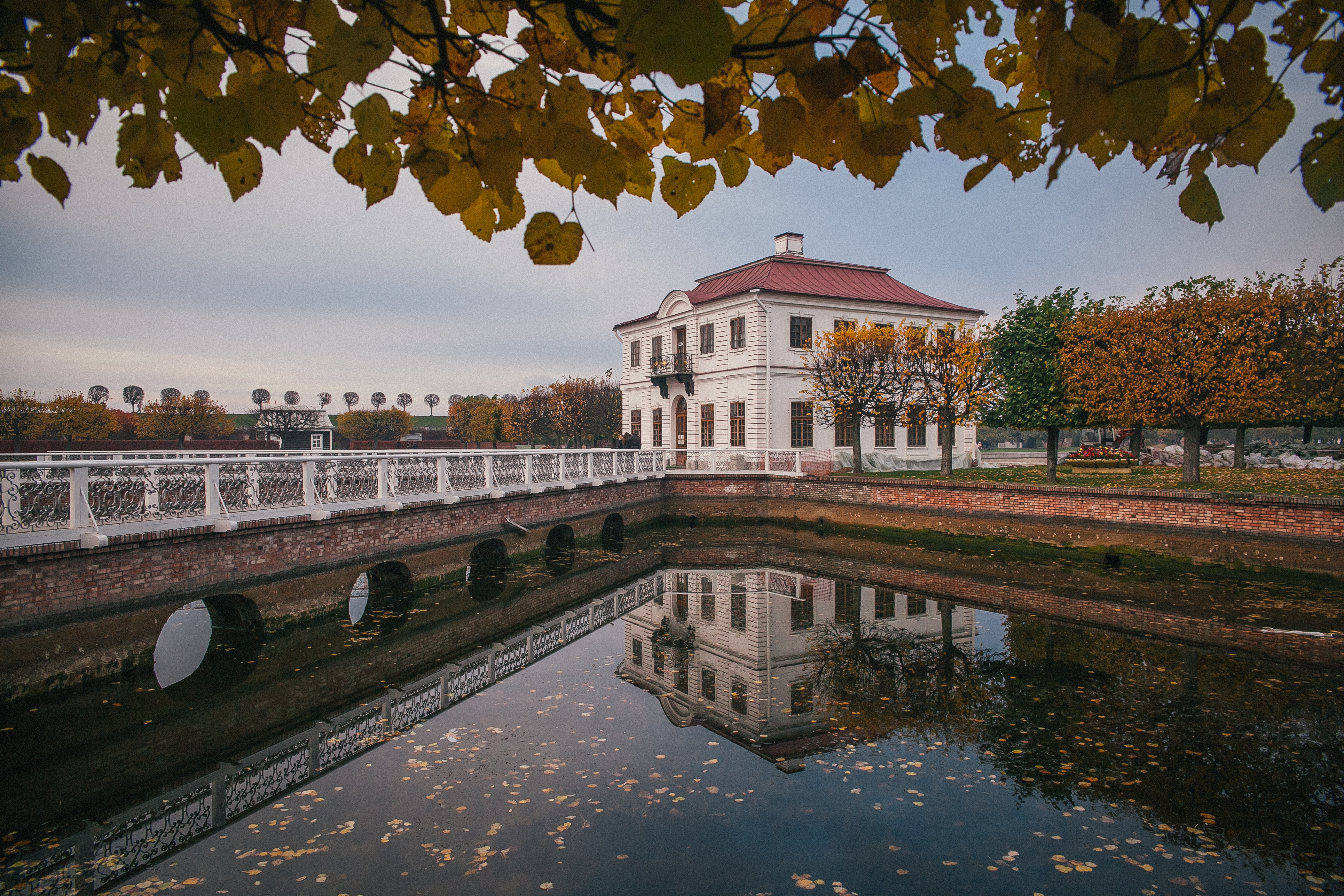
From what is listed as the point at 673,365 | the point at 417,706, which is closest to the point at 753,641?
the point at 417,706

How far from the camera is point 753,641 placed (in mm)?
10227

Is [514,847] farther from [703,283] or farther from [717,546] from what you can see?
[703,283]

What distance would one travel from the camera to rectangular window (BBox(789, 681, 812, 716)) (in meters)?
7.30

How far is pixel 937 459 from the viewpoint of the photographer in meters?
30.3

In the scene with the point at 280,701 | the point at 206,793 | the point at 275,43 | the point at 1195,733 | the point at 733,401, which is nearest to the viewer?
the point at 275,43

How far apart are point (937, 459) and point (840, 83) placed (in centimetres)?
3096

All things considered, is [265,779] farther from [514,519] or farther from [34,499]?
[514,519]

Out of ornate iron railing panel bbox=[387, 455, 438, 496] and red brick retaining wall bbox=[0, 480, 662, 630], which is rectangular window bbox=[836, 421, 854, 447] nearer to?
red brick retaining wall bbox=[0, 480, 662, 630]

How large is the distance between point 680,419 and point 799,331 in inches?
280

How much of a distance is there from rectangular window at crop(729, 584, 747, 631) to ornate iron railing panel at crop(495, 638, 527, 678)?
140 inches

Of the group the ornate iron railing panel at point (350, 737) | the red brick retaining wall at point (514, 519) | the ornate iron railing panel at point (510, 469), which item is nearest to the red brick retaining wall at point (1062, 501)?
the red brick retaining wall at point (514, 519)

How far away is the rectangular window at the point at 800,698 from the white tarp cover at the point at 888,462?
19485mm

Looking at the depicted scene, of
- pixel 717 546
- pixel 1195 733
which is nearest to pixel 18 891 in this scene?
pixel 1195 733

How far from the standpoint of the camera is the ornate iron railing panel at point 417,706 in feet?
22.7
